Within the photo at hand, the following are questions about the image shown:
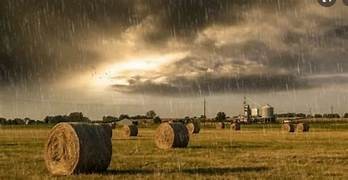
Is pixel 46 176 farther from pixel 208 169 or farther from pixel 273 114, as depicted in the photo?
pixel 273 114

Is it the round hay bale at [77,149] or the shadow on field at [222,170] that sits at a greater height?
the round hay bale at [77,149]

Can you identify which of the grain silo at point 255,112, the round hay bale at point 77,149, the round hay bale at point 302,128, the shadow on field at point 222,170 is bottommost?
the shadow on field at point 222,170

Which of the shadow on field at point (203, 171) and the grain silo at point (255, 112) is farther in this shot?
the grain silo at point (255, 112)

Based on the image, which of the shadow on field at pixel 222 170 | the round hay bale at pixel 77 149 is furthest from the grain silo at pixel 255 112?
the round hay bale at pixel 77 149

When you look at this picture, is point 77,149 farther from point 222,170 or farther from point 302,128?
point 302,128

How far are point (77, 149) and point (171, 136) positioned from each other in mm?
14801

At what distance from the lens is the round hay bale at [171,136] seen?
32.3 meters

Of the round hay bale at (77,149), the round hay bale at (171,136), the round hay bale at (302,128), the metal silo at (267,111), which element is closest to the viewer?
the round hay bale at (77,149)

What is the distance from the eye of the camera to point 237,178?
50.2 ft

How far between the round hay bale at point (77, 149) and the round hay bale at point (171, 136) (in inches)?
534

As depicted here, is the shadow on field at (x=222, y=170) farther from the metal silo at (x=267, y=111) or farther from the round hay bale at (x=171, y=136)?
the metal silo at (x=267, y=111)

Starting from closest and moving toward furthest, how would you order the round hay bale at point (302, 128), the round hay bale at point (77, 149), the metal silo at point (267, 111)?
the round hay bale at point (77, 149), the round hay bale at point (302, 128), the metal silo at point (267, 111)

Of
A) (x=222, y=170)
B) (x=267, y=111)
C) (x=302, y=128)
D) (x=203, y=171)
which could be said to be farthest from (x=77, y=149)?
(x=267, y=111)

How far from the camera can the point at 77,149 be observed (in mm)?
18047
